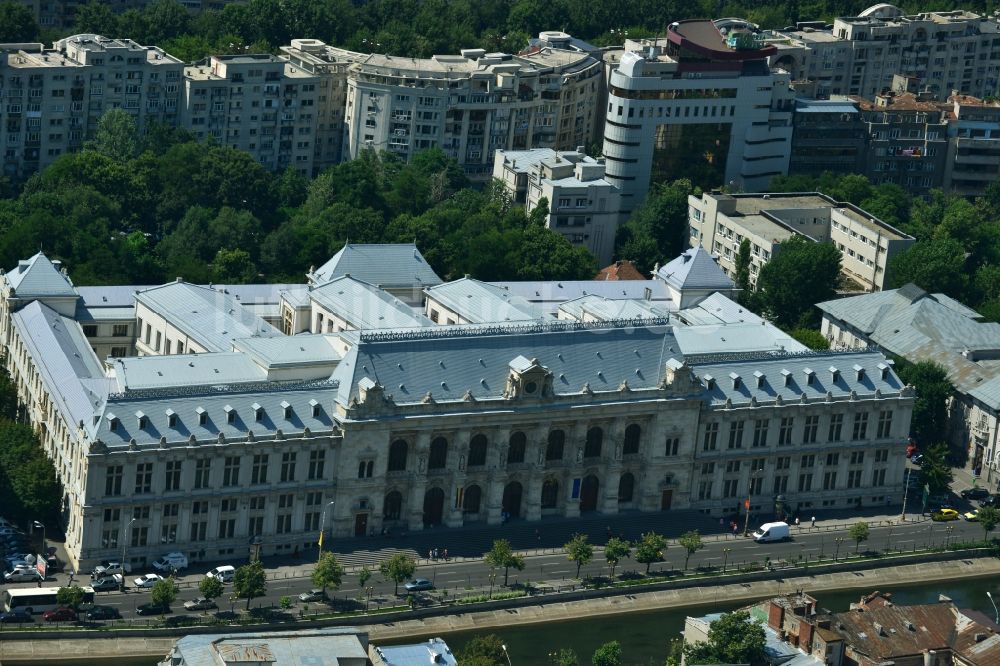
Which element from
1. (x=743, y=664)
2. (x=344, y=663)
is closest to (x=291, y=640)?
(x=344, y=663)

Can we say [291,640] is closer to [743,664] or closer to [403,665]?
[403,665]

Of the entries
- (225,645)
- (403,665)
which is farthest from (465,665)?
(225,645)

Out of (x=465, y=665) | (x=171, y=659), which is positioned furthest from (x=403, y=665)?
(x=171, y=659)

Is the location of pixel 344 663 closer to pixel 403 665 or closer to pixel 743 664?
pixel 403 665

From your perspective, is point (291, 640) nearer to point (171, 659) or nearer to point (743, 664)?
point (171, 659)
